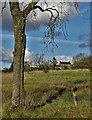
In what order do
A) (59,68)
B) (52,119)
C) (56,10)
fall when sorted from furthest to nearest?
(59,68) → (56,10) → (52,119)

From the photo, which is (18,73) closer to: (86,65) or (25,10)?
(25,10)

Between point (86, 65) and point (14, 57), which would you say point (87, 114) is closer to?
point (14, 57)

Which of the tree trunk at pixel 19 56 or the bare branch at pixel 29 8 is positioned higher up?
the bare branch at pixel 29 8

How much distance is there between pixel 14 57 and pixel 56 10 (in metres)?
3.34

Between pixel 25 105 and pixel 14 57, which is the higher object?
pixel 14 57

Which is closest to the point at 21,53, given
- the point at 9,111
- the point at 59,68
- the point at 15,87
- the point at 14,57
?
the point at 14,57

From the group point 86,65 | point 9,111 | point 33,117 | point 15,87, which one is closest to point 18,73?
point 15,87

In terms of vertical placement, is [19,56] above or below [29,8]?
below

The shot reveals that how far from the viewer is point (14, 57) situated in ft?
Result: 54.9

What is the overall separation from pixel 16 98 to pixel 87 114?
12.0ft

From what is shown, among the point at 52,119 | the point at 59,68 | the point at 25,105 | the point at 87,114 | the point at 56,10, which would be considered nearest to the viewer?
the point at 52,119

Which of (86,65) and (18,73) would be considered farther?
(86,65)

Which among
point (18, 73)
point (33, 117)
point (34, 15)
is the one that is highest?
point (34, 15)

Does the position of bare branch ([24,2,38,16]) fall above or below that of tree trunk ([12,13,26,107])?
above
